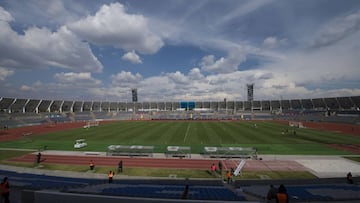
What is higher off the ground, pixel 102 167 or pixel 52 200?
pixel 52 200

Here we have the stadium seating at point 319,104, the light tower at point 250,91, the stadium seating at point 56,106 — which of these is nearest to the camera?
the stadium seating at point 56,106

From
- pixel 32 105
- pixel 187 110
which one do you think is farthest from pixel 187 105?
pixel 32 105

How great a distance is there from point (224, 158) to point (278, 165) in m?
5.70

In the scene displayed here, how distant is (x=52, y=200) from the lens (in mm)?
6316

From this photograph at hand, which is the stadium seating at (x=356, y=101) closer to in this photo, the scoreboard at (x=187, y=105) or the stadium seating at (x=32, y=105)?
the scoreboard at (x=187, y=105)

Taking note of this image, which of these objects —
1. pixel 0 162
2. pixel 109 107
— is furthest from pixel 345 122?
pixel 109 107

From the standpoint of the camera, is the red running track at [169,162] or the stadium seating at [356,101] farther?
the stadium seating at [356,101]

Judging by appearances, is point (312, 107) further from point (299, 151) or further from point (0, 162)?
point (0, 162)

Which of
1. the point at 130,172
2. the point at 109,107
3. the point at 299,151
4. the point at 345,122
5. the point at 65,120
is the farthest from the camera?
the point at 109,107

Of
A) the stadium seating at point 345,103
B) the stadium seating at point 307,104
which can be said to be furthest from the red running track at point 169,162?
the stadium seating at point 307,104

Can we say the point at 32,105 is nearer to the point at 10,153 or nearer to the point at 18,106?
the point at 18,106

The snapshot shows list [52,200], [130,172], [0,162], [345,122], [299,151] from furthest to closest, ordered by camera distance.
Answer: [345,122]
[299,151]
[0,162]
[130,172]
[52,200]

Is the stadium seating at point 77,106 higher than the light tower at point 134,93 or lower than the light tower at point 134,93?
lower

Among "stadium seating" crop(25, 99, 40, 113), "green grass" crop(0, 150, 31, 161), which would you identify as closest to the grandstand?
"stadium seating" crop(25, 99, 40, 113)
